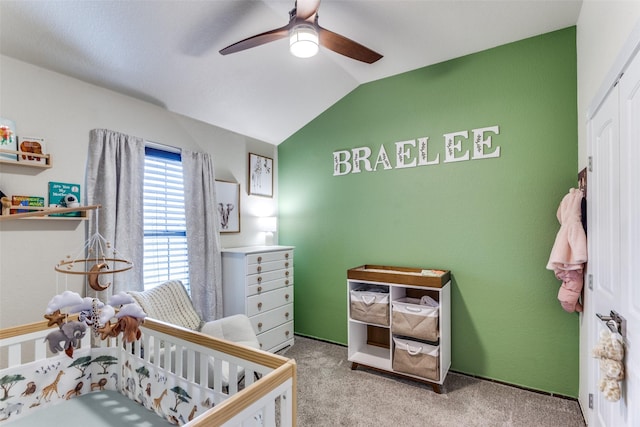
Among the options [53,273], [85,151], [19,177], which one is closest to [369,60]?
[85,151]

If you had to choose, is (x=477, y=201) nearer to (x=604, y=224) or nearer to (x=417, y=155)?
(x=417, y=155)

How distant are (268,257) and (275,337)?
81cm

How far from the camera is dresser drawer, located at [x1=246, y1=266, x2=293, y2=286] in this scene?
9.62ft

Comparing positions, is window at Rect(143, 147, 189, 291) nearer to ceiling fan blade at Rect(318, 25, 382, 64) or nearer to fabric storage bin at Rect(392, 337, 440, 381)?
ceiling fan blade at Rect(318, 25, 382, 64)

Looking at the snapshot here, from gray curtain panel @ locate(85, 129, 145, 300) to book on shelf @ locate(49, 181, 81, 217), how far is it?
8 cm

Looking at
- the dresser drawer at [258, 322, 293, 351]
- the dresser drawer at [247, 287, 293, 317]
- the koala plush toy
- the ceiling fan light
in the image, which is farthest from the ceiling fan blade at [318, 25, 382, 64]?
the dresser drawer at [258, 322, 293, 351]

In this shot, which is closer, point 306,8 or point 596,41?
point 306,8

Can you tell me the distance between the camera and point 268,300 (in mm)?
3096

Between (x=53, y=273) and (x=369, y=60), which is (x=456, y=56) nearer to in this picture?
(x=369, y=60)

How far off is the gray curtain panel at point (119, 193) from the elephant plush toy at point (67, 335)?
1.25 meters

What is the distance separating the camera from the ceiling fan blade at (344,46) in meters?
1.75

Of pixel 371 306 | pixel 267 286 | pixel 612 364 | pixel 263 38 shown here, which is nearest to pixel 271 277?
pixel 267 286

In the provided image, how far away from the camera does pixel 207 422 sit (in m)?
0.85

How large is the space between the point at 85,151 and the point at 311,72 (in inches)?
74.5
